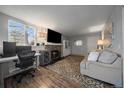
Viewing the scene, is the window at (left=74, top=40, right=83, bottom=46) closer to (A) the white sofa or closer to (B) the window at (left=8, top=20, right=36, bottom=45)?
(B) the window at (left=8, top=20, right=36, bottom=45)

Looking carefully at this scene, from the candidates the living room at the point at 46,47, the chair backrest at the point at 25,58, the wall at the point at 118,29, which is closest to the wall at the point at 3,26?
the living room at the point at 46,47

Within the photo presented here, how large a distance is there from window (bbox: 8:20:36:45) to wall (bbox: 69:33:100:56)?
5027 mm

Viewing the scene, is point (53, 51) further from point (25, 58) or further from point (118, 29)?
point (118, 29)

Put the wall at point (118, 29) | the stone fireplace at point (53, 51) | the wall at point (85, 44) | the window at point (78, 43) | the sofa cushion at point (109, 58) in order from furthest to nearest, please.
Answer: the window at point (78, 43), the wall at point (85, 44), the stone fireplace at point (53, 51), the sofa cushion at point (109, 58), the wall at point (118, 29)

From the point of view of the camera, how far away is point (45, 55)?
5.07 m

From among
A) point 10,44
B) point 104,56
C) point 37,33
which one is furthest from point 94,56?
point 37,33

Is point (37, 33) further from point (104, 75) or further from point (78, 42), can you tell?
point (78, 42)

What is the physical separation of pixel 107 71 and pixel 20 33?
10.5 feet

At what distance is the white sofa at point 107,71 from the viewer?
226 centimetres

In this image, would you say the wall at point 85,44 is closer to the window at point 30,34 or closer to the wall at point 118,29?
the window at point 30,34

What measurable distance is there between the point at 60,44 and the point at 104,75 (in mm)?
5218

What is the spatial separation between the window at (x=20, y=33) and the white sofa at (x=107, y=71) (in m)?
2.56
